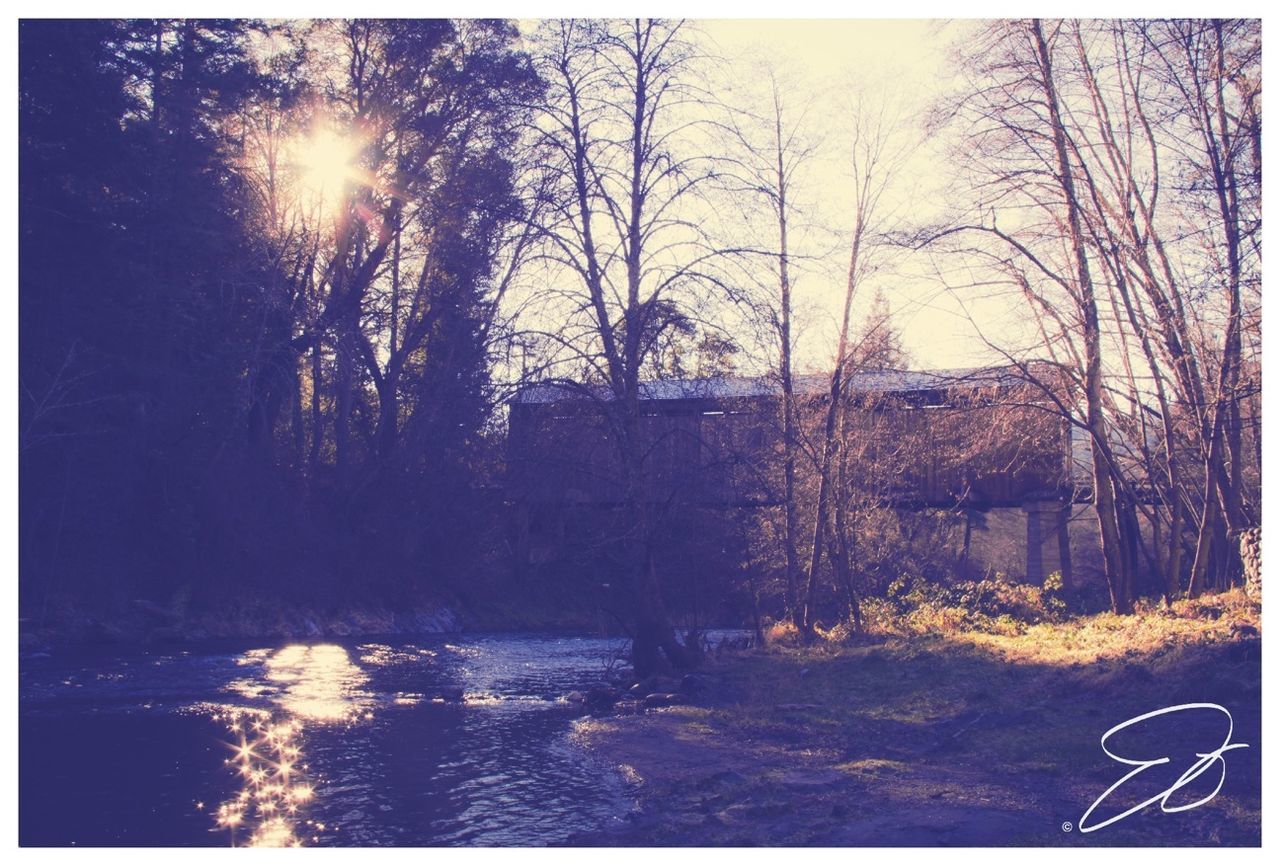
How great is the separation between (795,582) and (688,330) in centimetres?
604

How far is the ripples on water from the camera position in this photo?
7918 millimetres

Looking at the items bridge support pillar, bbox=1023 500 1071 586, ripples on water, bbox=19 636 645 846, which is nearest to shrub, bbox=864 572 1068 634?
ripples on water, bbox=19 636 645 846

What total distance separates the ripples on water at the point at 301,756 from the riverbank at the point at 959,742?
810 mm

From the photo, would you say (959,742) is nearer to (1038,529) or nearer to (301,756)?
(301,756)

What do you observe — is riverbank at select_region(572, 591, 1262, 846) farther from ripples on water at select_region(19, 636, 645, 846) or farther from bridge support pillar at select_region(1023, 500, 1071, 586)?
bridge support pillar at select_region(1023, 500, 1071, 586)

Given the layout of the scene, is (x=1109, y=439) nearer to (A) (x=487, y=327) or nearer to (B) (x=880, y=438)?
(B) (x=880, y=438)

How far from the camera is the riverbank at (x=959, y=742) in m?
7.01

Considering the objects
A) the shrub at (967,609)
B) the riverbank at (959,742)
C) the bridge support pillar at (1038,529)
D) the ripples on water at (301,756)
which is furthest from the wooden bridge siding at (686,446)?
the bridge support pillar at (1038,529)

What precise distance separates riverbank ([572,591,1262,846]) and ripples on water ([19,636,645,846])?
2.66 feet

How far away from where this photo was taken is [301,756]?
10.6m

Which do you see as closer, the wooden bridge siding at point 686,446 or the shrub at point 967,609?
the wooden bridge siding at point 686,446

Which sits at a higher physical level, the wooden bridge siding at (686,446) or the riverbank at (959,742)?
the wooden bridge siding at (686,446)

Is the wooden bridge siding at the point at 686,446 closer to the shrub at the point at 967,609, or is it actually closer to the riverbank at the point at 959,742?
the shrub at the point at 967,609

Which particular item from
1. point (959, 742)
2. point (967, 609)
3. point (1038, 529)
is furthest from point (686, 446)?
point (1038, 529)
